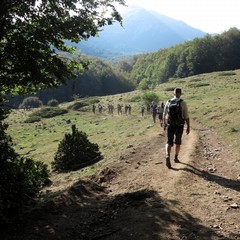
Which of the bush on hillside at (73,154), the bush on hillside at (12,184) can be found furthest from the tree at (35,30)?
the bush on hillside at (73,154)

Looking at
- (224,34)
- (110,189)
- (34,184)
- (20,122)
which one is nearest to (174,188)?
(110,189)

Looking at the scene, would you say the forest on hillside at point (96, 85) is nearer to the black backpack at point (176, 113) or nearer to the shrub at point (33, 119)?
the shrub at point (33, 119)

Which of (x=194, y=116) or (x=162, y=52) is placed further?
(x=162, y=52)

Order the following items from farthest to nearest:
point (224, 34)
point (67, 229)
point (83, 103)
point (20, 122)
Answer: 1. point (224, 34)
2. point (83, 103)
3. point (20, 122)
4. point (67, 229)

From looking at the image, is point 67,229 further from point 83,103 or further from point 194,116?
point 83,103

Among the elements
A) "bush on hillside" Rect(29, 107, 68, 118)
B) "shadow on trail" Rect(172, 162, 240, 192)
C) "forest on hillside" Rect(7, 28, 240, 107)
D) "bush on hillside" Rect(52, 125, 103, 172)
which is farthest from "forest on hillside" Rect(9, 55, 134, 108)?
"shadow on trail" Rect(172, 162, 240, 192)

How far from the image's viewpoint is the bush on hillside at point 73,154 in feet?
65.8

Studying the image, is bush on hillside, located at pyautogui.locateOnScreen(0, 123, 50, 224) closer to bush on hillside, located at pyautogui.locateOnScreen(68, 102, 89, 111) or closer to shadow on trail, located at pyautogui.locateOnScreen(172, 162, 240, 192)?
shadow on trail, located at pyautogui.locateOnScreen(172, 162, 240, 192)

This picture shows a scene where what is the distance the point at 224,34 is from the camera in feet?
446

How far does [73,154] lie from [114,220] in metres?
12.1

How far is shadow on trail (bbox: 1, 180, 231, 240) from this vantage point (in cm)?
724

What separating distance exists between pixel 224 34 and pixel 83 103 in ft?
257

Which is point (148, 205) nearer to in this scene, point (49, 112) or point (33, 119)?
point (33, 119)

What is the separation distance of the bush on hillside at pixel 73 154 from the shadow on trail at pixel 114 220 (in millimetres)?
9642
